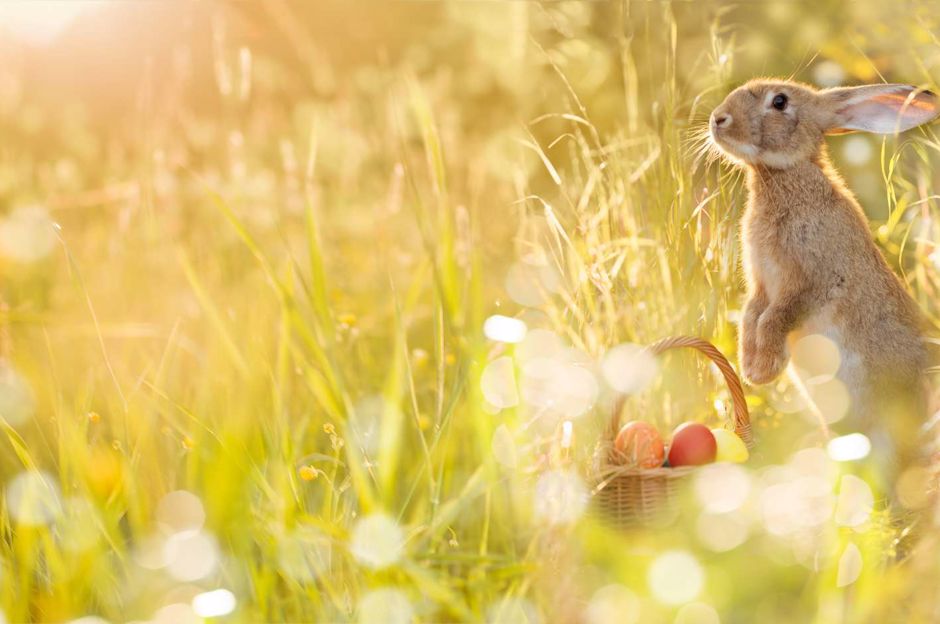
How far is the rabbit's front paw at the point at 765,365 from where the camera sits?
10.4 ft

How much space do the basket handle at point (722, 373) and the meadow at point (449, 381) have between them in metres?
0.10

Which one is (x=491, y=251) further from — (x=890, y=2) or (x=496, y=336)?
(x=890, y=2)

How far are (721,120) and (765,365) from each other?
0.81 m

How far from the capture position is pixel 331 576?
207 cm

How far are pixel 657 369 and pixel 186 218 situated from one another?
10.7ft

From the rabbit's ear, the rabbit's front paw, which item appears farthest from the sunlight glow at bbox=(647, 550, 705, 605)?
the rabbit's ear

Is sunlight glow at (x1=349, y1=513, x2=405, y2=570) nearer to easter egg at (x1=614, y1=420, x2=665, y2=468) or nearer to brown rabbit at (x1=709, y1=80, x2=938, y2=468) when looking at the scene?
easter egg at (x1=614, y1=420, x2=665, y2=468)

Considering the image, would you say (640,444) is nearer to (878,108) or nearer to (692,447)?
(692,447)

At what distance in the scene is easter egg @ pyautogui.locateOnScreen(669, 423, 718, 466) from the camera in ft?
9.66

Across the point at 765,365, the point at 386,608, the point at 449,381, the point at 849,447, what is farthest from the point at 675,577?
the point at 765,365

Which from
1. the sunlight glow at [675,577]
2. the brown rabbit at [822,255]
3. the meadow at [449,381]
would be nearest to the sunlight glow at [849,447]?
the meadow at [449,381]

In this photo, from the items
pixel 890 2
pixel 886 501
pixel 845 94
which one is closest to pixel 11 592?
pixel 886 501

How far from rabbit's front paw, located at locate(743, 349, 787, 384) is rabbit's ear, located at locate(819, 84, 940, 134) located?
29.6 inches

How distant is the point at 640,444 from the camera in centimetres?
298
